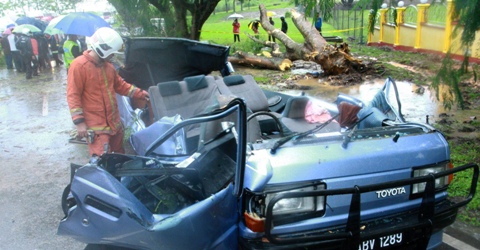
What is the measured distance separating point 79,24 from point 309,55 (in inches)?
270

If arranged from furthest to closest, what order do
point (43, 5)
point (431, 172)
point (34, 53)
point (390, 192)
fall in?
point (43, 5) < point (34, 53) < point (431, 172) < point (390, 192)

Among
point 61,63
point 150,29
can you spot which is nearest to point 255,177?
point 150,29

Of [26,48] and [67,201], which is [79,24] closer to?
[26,48]

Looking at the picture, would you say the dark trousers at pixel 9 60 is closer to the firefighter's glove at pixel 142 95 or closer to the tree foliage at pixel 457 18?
the firefighter's glove at pixel 142 95

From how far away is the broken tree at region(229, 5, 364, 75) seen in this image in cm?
1248

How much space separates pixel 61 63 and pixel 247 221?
18838mm

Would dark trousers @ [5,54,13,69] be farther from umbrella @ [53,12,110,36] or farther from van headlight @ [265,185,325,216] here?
van headlight @ [265,185,325,216]

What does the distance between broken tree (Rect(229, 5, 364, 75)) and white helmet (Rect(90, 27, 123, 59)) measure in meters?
6.99

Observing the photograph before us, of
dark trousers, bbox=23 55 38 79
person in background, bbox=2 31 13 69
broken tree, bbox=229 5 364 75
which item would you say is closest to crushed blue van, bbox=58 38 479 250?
broken tree, bbox=229 5 364 75

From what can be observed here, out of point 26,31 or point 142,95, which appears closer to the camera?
point 142,95

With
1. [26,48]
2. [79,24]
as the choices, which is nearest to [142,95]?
[79,24]

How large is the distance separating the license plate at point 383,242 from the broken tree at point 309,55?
8.57 m

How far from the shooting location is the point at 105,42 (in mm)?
4465

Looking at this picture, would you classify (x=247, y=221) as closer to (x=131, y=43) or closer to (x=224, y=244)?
(x=224, y=244)
